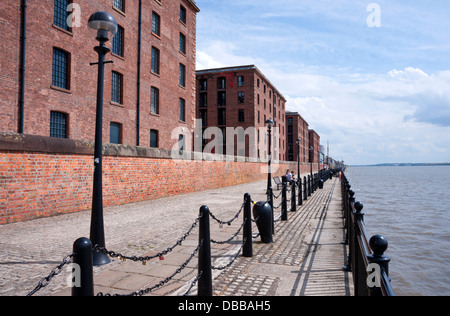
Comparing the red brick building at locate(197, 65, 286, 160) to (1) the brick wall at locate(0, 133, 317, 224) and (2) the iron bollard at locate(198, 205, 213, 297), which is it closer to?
(1) the brick wall at locate(0, 133, 317, 224)

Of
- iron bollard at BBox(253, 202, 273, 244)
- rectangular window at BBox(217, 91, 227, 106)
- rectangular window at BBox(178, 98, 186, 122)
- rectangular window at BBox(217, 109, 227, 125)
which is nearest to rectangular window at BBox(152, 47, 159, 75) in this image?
rectangular window at BBox(178, 98, 186, 122)

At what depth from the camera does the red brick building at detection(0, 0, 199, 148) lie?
14094 millimetres

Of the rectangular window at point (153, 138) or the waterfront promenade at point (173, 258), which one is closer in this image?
the waterfront promenade at point (173, 258)

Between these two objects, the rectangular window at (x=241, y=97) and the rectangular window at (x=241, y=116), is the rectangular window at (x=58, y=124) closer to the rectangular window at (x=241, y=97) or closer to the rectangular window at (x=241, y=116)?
the rectangular window at (x=241, y=116)

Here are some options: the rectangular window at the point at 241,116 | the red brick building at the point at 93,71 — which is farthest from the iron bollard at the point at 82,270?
the rectangular window at the point at 241,116

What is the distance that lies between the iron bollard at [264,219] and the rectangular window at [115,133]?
1543 cm

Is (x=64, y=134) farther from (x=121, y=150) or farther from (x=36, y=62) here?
(x=121, y=150)

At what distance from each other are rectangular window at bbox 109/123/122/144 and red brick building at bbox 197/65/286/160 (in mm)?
24742

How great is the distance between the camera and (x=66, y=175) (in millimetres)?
9383

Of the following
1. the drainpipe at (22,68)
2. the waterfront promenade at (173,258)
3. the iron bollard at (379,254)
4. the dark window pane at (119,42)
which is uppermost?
the dark window pane at (119,42)

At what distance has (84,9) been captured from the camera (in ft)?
56.5

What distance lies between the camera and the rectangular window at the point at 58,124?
15.8m
